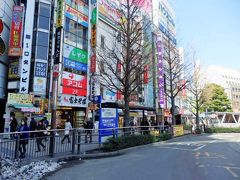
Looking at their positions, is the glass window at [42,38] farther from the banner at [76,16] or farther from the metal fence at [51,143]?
the metal fence at [51,143]

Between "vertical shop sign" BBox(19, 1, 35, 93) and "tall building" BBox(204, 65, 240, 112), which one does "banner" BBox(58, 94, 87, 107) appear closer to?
"vertical shop sign" BBox(19, 1, 35, 93)

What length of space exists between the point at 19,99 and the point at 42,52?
19.7 feet

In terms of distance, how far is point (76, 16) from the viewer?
29.4 m

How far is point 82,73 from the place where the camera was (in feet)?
96.3

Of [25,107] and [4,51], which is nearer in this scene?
[25,107]

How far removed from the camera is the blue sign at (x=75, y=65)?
27325 mm

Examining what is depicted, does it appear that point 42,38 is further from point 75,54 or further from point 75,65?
point 75,65

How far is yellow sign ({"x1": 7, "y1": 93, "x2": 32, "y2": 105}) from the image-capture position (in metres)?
21.2

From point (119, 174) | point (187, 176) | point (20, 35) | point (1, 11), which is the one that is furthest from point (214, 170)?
point (1, 11)

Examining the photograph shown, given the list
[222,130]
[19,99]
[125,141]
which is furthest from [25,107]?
[222,130]

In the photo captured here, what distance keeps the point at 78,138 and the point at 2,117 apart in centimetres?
1551

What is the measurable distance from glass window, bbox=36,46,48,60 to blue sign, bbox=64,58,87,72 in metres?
2.22

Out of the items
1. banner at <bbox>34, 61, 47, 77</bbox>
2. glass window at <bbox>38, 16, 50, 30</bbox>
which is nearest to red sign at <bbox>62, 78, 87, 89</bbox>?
banner at <bbox>34, 61, 47, 77</bbox>

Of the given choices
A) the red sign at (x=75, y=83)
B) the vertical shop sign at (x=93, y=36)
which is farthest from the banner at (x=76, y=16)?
the red sign at (x=75, y=83)
